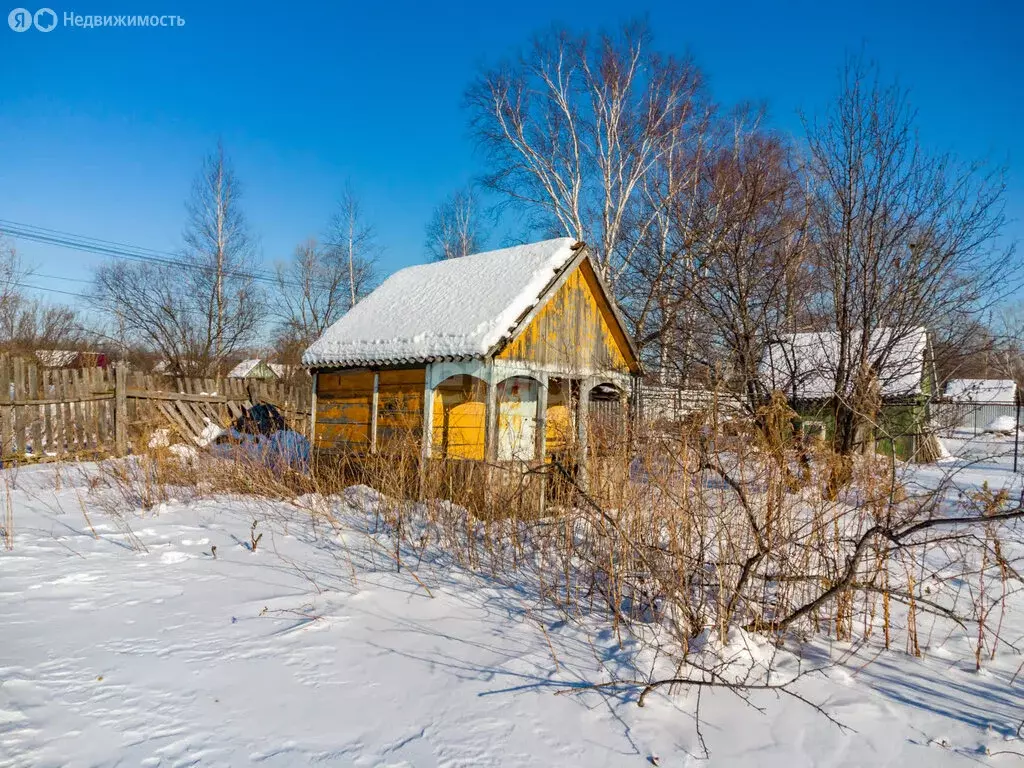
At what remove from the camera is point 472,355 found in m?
8.28

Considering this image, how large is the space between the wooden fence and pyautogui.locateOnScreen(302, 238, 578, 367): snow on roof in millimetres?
2195

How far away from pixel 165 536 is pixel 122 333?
2727 cm

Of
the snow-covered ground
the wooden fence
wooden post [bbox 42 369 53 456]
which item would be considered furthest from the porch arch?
wooden post [bbox 42 369 53 456]

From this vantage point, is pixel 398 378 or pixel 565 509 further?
pixel 398 378

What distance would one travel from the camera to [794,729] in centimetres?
313

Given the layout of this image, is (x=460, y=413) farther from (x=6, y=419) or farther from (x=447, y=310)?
(x=6, y=419)

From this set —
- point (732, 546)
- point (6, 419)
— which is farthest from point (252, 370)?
point (732, 546)

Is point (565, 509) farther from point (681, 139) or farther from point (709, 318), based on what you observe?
point (681, 139)

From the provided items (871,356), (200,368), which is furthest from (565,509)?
(200,368)

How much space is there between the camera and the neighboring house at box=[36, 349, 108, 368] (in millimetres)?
22609

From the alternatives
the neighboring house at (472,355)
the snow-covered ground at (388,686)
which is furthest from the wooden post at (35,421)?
the snow-covered ground at (388,686)

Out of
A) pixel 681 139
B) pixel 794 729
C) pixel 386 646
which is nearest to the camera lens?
pixel 794 729

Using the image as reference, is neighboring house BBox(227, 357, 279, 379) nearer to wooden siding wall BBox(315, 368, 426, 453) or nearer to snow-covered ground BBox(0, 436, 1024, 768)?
wooden siding wall BBox(315, 368, 426, 453)

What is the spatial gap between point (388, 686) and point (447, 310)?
669 cm
